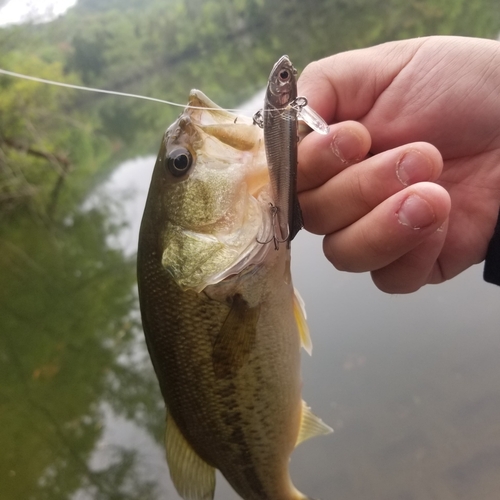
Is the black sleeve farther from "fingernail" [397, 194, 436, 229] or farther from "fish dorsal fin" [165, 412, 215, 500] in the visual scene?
"fish dorsal fin" [165, 412, 215, 500]

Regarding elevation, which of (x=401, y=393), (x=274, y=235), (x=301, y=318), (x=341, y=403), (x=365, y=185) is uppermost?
(x=365, y=185)

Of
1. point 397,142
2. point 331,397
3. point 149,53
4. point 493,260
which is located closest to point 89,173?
point 331,397

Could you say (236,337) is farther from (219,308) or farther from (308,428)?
(308,428)

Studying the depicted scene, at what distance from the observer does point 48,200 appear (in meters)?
12.7

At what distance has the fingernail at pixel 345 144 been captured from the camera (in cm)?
123

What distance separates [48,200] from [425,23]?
11.9m

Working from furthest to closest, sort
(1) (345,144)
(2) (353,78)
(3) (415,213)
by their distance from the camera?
(2) (353,78), (1) (345,144), (3) (415,213)

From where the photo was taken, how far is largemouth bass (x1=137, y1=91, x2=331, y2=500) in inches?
47.6

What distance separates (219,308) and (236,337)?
0.10m

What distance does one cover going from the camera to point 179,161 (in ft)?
4.10

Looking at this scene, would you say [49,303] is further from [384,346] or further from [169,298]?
[169,298]

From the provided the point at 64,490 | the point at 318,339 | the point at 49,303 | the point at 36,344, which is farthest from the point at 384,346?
the point at 49,303

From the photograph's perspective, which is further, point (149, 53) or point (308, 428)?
point (149, 53)

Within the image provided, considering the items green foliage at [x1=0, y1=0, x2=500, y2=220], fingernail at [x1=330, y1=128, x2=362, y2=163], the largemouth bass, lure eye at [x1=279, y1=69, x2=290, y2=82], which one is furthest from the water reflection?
green foliage at [x1=0, y1=0, x2=500, y2=220]
